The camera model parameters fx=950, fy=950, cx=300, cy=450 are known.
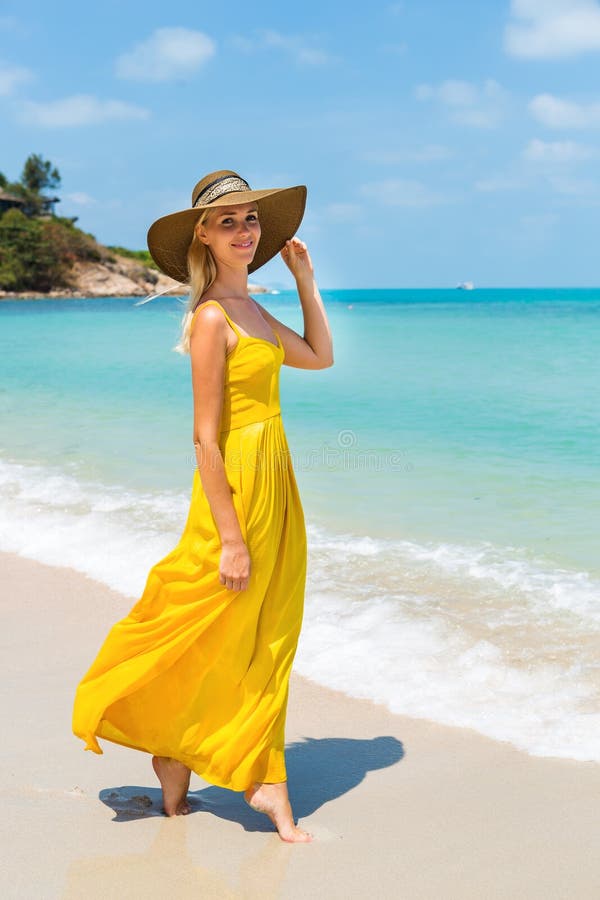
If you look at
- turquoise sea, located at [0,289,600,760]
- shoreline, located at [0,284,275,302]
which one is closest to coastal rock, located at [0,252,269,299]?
shoreline, located at [0,284,275,302]

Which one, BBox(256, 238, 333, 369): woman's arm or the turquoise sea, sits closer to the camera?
BBox(256, 238, 333, 369): woman's arm

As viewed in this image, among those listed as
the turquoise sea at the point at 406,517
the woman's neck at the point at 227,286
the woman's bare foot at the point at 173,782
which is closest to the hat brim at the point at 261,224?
the woman's neck at the point at 227,286

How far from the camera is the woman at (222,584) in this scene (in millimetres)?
2568

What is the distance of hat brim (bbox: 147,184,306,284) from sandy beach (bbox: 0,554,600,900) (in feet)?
5.22

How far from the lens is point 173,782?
2748 millimetres

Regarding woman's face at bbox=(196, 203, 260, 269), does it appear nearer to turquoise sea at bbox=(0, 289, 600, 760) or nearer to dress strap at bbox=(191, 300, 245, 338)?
dress strap at bbox=(191, 300, 245, 338)

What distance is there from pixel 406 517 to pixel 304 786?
3997 mm

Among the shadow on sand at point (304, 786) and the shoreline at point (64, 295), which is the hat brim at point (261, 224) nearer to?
the shadow on sand at point (304, 786)

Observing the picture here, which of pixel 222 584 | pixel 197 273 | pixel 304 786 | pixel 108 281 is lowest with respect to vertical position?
pixel 304 786

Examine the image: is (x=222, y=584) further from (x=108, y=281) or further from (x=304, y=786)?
(x=108, y=281)

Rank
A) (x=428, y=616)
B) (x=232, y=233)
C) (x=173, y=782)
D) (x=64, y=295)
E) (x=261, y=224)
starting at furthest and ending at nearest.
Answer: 1. (x=64, y=295)
2. (x=428, y=616)
3. (x=261, y=224)
4. (x=173, y=782)
5. (x=232, y=233)

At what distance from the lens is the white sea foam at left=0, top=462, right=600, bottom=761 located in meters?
3.68

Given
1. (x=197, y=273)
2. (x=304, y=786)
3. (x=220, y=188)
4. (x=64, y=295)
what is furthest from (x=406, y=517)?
(x=64, y=295)

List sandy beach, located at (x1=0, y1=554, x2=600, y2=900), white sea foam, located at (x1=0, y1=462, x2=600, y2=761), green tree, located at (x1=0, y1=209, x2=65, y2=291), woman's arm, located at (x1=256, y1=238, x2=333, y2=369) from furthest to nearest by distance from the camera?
green tree, located at (x1=0, y1=209, x2=65, y2=291) < white sea foam, located at (x1=0, y1=462, x2=600, y2=761) < woman's arm, located at (x1=256, y1=238, x2=333, y2=369) < sandy beach, located at (x1=0, y1=554, x2=600, y2=900)
